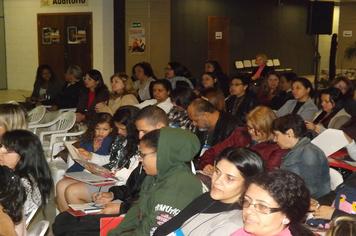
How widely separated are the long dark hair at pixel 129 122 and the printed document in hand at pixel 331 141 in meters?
1.50

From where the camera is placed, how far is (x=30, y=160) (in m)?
3.17

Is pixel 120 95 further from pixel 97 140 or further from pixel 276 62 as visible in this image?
pixel 276 62

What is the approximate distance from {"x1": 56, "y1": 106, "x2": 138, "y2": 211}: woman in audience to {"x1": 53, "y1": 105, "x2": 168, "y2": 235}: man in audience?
23 cm

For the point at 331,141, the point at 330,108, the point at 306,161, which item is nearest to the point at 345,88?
the point at 330,108

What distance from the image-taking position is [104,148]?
4559 mm

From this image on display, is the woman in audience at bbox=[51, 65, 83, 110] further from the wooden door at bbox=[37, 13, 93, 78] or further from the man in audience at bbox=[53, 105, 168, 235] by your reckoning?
the man in audience at bbox=[53, 105, 168, 235]

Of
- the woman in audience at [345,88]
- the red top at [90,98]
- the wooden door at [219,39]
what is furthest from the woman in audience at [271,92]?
the wooden door at [219,39]

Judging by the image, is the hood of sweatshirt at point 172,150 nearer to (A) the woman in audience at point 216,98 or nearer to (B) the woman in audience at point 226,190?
(B) the woman in audience at point 226,190

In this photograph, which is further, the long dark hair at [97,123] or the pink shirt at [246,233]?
the long dark hair at [97,123]

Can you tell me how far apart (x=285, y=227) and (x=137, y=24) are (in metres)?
9.84

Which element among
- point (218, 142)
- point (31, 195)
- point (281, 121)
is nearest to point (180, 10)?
point (218, 142)

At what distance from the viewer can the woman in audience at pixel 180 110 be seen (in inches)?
205

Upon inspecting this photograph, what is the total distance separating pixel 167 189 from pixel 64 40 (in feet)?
30.3

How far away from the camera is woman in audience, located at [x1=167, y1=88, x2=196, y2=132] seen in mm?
5203
